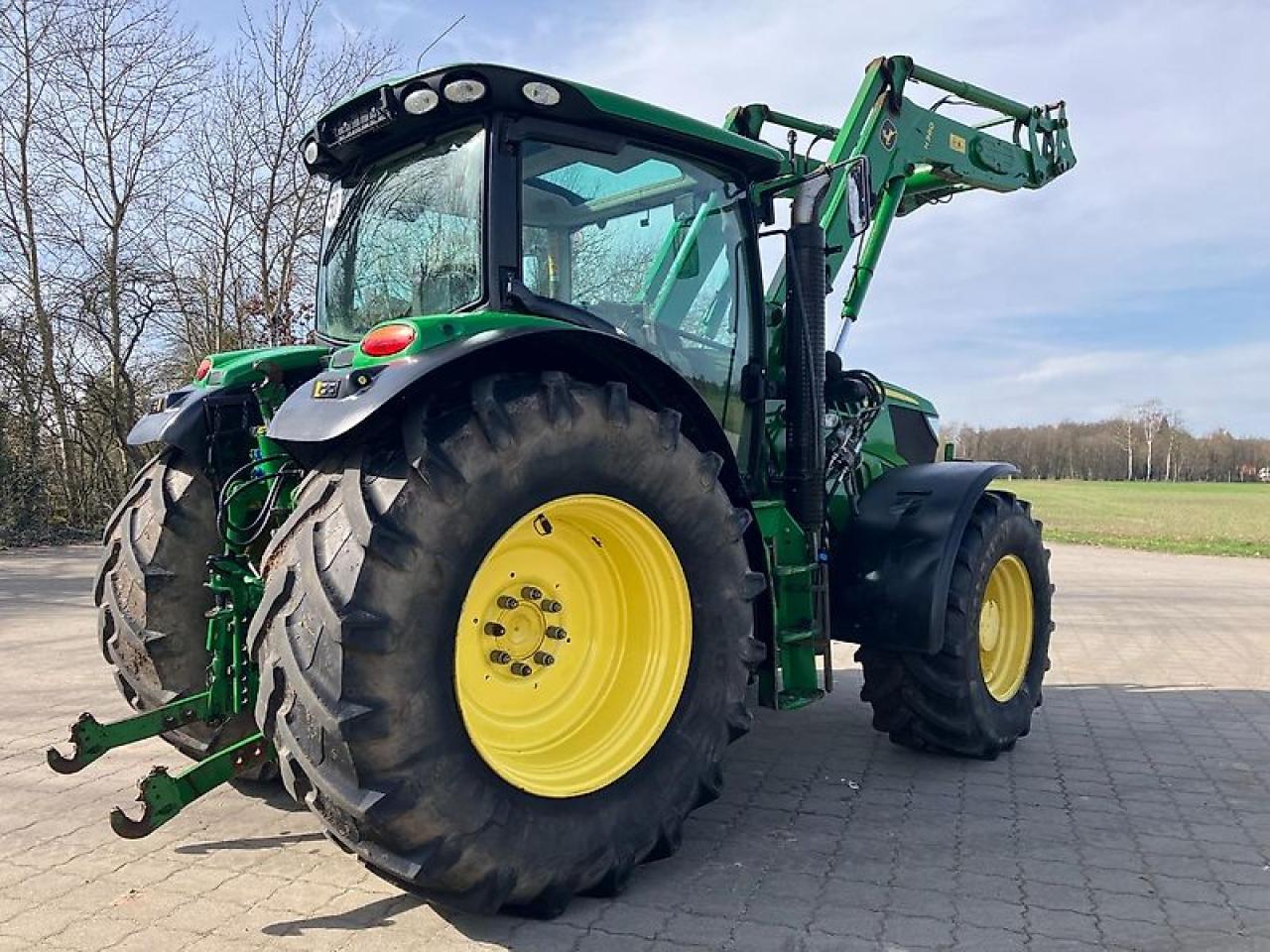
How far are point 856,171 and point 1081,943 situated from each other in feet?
10.0

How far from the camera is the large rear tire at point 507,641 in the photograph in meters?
2.41

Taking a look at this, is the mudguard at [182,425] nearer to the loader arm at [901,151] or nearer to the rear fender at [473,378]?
the rear fender at [473,378]

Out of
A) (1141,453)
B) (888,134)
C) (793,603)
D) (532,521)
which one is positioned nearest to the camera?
(532,521)

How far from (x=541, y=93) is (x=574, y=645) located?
175 cm

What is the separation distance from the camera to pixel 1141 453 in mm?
92125

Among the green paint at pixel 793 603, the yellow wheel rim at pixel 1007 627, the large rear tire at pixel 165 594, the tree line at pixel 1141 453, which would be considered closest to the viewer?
the large rear tire at pixel 165 594

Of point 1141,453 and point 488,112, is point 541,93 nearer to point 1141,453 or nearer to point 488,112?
point 488,112

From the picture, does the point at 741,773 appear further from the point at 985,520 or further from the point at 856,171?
the point at 856,171

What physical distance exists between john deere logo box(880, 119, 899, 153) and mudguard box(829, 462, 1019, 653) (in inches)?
76.6

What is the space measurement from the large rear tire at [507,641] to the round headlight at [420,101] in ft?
3.24

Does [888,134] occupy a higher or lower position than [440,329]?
higher

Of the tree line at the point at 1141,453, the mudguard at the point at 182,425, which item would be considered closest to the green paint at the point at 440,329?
the mudguard at the point at 182,425

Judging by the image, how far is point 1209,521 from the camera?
29484 millimetres

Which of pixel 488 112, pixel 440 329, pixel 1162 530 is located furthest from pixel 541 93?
pixel 1162 530
